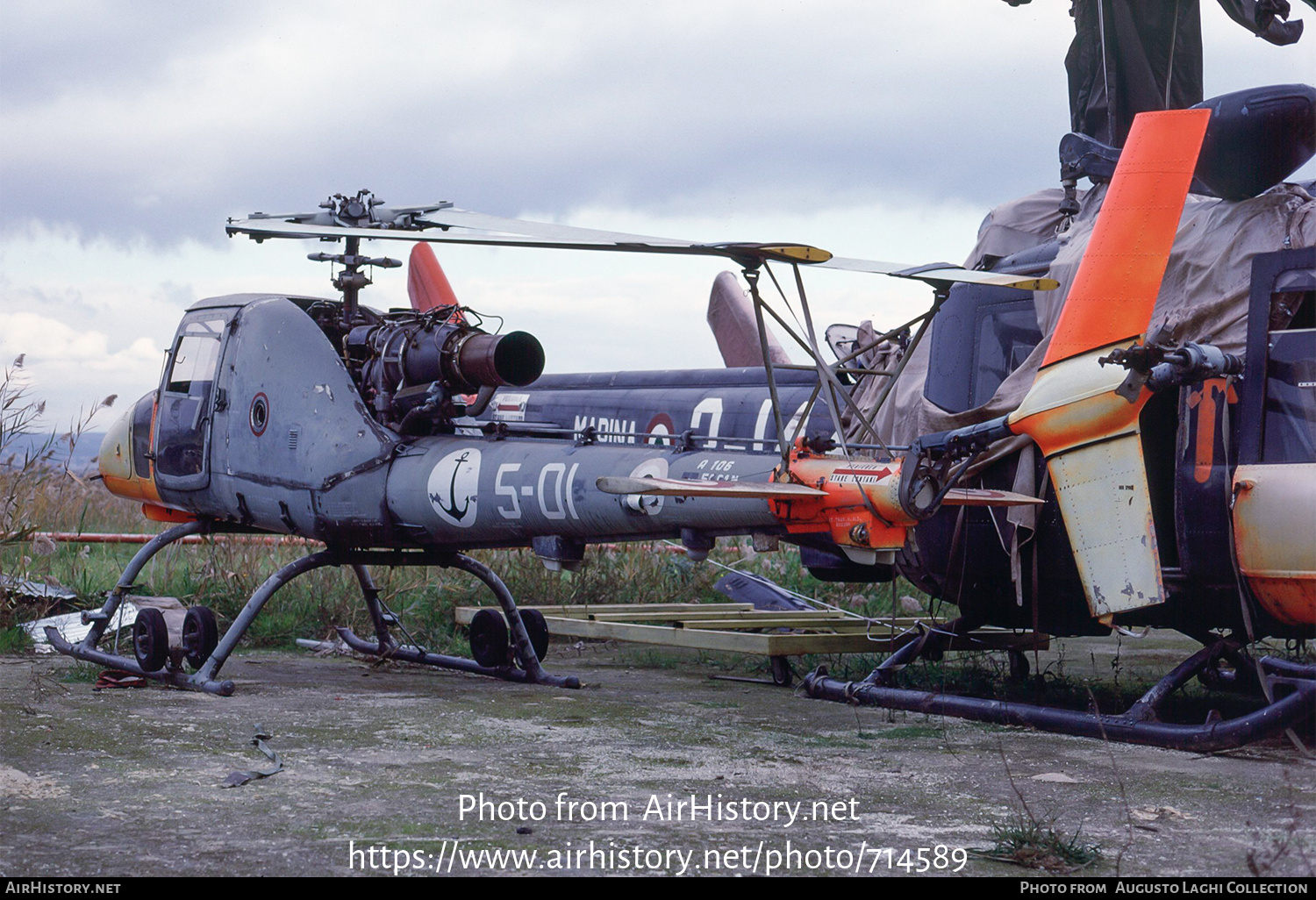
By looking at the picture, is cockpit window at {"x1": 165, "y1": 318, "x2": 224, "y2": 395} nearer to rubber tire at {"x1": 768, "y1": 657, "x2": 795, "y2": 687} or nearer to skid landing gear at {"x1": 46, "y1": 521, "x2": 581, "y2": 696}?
skid landing gear at {"x1": 46, "y1": 521, "x2": 581, "y2": 696}

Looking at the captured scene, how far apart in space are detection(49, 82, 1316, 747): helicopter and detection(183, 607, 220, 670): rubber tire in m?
0.02

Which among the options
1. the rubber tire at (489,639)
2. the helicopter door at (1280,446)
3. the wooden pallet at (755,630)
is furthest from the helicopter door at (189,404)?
the helicopter door at (1280,446)

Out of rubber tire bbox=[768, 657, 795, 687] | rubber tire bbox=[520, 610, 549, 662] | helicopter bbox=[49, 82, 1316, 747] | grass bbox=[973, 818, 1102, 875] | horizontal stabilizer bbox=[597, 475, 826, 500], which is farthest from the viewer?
rubber tire bbox=[520, 610, 549, 662]

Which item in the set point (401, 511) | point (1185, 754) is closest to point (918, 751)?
point (1185, 754)

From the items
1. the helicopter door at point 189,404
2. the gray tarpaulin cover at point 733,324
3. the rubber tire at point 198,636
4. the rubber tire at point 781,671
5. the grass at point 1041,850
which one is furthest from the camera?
the gray tarpaulin cover at point 733,324

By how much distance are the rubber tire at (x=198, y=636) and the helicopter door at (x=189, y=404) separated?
0.81 metres

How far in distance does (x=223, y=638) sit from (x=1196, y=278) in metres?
5.59

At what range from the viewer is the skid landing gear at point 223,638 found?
269 inches

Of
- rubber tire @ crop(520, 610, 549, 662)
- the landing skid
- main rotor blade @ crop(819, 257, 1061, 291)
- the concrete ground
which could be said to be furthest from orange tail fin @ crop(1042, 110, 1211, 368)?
rubber tire @ crop(520, 610, 549, 662)

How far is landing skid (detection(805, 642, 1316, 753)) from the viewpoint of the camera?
17.0 ft

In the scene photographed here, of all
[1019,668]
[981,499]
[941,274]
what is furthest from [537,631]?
[941,274]

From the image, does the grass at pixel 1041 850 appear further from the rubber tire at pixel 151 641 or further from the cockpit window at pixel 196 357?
the cockpit window at pixel 196 357

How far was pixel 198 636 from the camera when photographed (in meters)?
7.11

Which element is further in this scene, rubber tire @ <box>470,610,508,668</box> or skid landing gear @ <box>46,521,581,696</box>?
rubber tire @ <box>470,610,508,668</box>
